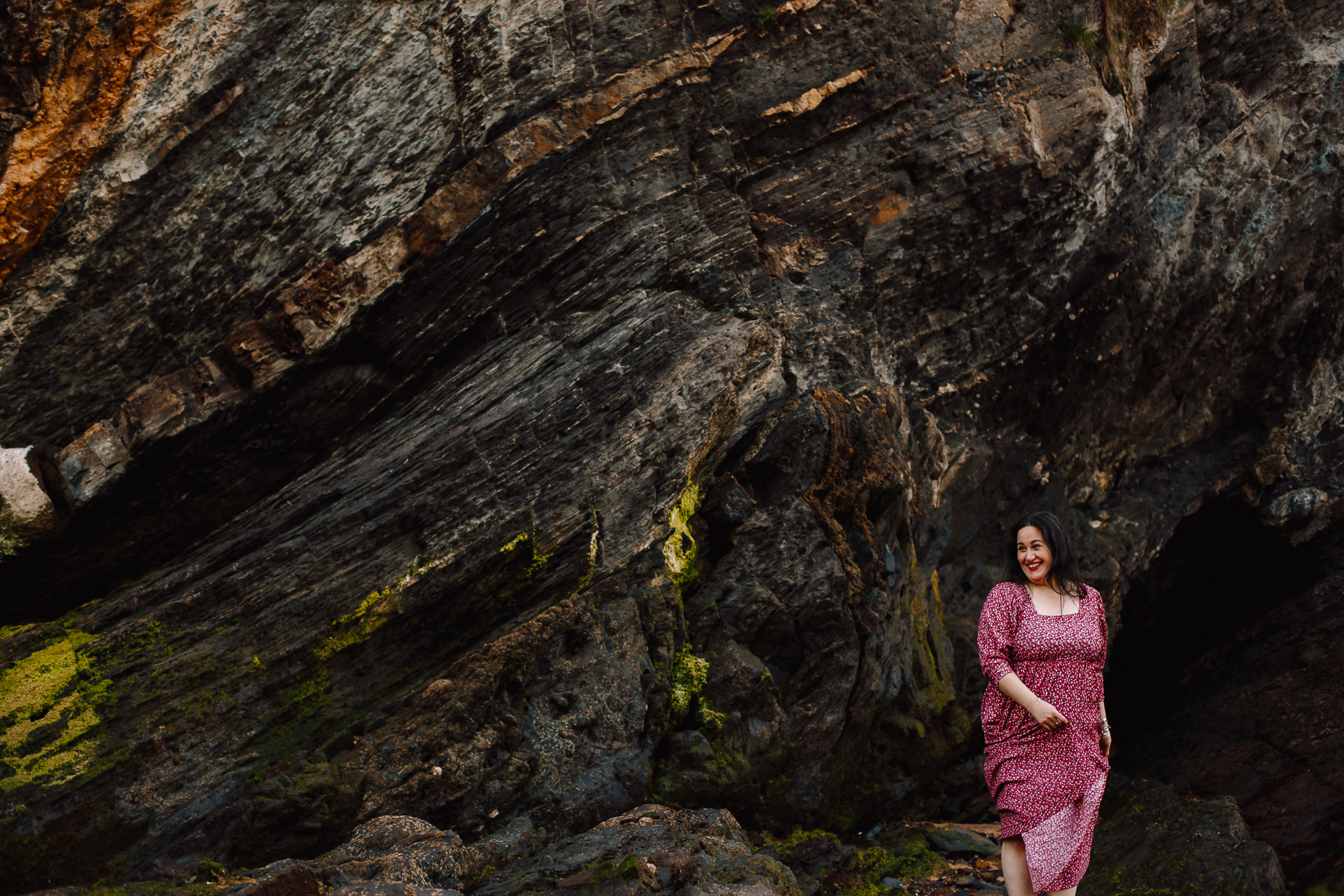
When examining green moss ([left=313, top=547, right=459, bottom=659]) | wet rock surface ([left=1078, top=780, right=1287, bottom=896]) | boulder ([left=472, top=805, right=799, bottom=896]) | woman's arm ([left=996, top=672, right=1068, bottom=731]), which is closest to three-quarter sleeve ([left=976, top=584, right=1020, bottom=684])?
woman's arm ([left=996, top=672, right=1068, bottom=731])

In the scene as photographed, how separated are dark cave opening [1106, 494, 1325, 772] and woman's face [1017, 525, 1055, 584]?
848cm

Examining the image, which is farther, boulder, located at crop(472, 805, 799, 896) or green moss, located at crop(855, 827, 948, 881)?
green moss, located at crop(855, 827, 948, 881)

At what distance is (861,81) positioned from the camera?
32.5 ft

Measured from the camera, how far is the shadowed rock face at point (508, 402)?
6.90 m

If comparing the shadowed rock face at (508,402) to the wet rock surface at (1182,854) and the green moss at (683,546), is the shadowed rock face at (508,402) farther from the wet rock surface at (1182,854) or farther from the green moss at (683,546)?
the wet rock surface at (1182,854)

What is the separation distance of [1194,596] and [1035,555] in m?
10.5

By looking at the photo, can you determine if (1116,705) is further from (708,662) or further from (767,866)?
(767,866)

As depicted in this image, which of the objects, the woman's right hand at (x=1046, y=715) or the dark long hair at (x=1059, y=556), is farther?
the dark long hair at (x=1059, y=556)

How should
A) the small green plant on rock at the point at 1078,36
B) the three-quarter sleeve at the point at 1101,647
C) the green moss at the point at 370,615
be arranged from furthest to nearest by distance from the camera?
the small green plant on rock at the point at 1078,36, the green moss at the point at 370,615, the three-quarter sleeve at the point at 1101,647

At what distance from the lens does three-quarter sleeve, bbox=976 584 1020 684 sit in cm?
544

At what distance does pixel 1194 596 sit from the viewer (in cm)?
1406

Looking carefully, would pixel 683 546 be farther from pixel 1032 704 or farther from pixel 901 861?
pixel 1032 704

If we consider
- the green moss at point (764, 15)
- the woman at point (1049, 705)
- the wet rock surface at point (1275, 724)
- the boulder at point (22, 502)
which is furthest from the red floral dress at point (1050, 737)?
the boulder at point (22, 502)

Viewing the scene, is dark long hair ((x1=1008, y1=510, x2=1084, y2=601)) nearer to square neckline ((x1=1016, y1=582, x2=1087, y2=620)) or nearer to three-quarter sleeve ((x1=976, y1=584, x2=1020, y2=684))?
square neckline ((x1=1016, y1=582, x2=1087, y2=620))
